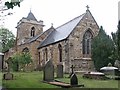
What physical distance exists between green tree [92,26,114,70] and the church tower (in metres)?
20.0

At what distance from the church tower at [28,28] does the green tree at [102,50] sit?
2001cm

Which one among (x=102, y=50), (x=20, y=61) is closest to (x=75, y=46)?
(x=102, y=50)

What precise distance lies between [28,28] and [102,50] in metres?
21.7

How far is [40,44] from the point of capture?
129ft

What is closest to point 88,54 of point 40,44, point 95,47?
point 95,47

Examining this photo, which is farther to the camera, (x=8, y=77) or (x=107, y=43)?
(x=107, y=43)

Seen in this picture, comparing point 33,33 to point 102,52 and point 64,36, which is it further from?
point 102,52

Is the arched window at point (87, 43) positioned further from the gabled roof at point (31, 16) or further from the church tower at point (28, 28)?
the gabled roof at point (31, 16)

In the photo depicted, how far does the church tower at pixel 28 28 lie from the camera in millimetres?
46438

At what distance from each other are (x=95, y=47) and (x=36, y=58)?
43.5 ft

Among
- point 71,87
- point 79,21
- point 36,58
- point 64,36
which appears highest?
point 79,21

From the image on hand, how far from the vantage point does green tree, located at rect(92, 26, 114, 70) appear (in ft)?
92.6

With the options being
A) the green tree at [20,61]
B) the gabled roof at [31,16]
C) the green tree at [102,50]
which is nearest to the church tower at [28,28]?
the gabled roof at [31,16]

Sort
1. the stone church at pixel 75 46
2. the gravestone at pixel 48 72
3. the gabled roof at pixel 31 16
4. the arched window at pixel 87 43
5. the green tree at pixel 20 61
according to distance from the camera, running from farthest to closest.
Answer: the gabled roof at pixel 31 16 → the green tree at pixel 20 61 → the arched window at pixel 87 43 → the stone church at pixel 75 46 → the gravestone at pixel 48 72
